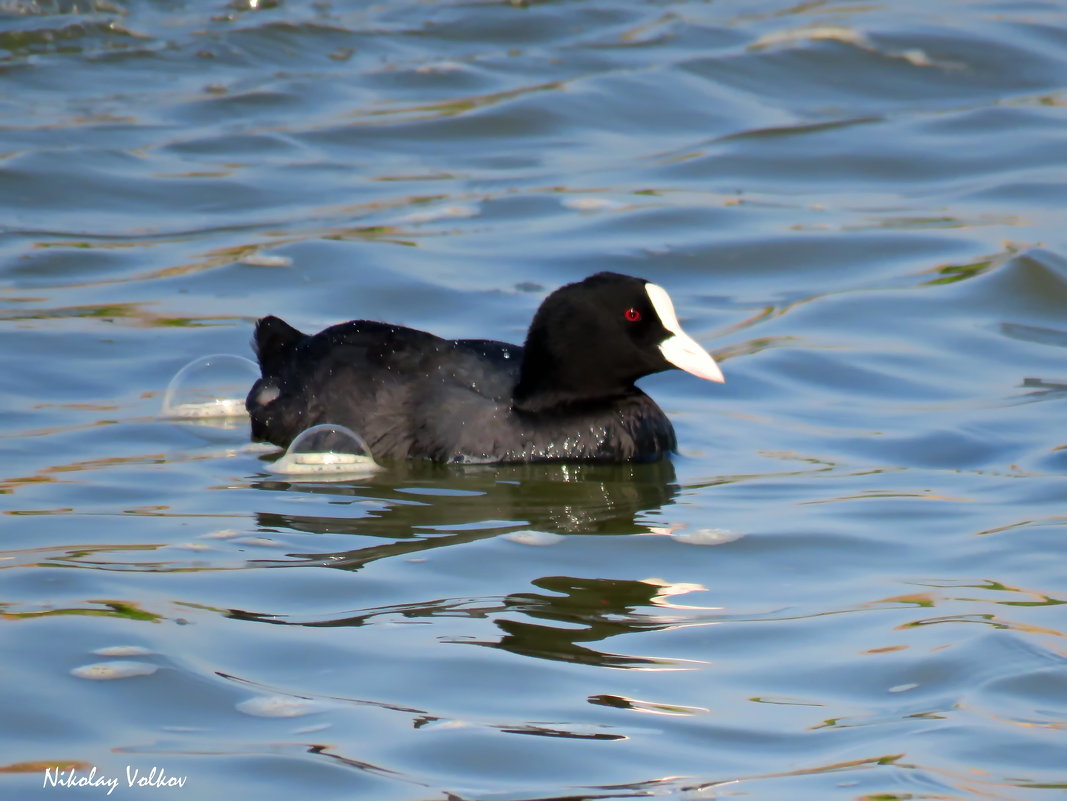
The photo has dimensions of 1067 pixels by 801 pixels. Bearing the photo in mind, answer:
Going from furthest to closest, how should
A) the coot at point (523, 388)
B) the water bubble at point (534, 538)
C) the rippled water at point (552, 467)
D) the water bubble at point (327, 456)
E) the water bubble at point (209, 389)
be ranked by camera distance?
the water bubble at point (209, 389)
the coot at point (523, 388)
the water bubble at point (327, 456)
the water bubble at point (534, 538)
the rippled water at point (552, 467)

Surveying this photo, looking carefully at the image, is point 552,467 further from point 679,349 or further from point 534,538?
Result: point 534,538

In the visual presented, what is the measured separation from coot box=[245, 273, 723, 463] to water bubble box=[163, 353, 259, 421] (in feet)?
1.21

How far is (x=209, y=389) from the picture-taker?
7.57 meters

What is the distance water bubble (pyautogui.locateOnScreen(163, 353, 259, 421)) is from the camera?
7.51 m

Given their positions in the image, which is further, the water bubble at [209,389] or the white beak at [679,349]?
the water bubble at [209,389]

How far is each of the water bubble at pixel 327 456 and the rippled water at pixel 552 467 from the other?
0.18 meters

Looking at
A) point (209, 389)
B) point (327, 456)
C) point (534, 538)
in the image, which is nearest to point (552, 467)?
point (327, 456)

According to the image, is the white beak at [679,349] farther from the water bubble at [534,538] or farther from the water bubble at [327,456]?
the water bubble at [327,456]

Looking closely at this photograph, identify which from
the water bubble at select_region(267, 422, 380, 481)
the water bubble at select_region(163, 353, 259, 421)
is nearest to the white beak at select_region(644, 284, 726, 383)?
the water bubble at select_region(267, 422, 380, 481)

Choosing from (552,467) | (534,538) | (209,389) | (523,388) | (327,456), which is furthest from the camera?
(209,389)

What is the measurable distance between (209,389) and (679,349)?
2.03 metres

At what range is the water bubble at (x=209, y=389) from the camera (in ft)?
24.6

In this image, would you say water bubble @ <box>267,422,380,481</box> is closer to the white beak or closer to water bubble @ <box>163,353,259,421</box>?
water bubble @ <box>163,353,259,421</box>

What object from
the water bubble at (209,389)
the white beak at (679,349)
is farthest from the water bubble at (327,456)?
the white beak at (679,349)
